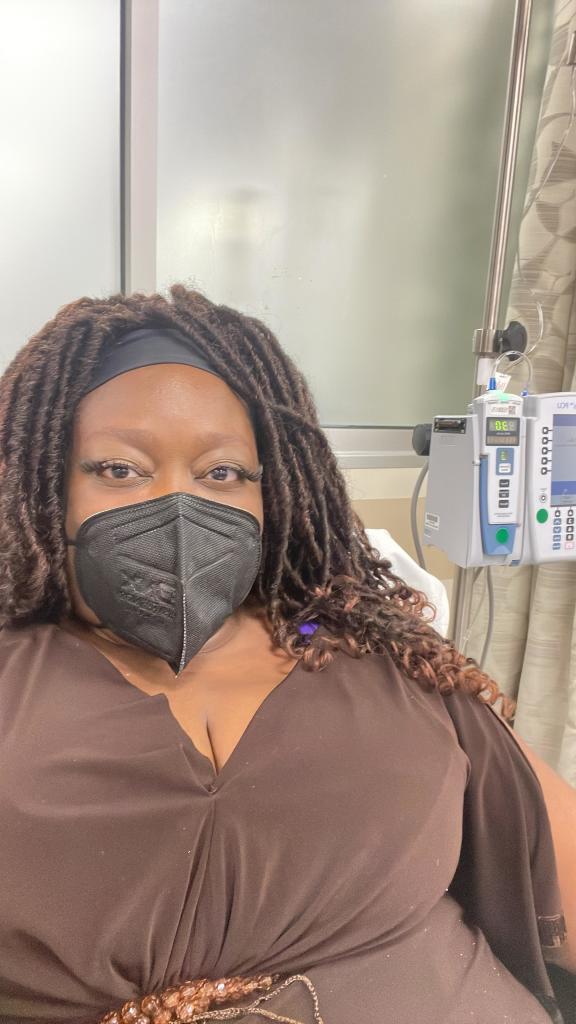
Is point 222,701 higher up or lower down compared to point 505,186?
lower down

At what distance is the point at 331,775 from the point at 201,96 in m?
1.36

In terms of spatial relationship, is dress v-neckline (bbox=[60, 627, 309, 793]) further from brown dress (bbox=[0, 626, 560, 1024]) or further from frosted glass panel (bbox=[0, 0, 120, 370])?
frosted glass panel (bbox=[0, 0, 120, 370])

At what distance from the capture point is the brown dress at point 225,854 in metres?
0.61

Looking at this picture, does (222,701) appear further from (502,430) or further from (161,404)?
(502,430)

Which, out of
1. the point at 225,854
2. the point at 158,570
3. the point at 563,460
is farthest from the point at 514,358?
the point at 225,854

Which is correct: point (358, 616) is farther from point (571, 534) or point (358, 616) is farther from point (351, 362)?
point (351, 362)

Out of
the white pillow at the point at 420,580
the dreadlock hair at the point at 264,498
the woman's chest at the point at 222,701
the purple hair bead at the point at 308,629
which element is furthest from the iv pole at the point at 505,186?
the woman's chest at the point at 222,701

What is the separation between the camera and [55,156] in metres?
1.33

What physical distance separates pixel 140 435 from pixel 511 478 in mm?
689

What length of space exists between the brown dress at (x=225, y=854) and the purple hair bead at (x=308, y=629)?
0.11 meters

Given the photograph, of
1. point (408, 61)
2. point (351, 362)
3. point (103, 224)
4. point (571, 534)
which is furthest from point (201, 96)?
point (571, 534)

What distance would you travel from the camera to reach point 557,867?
77cm

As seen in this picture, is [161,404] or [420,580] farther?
[420,580]

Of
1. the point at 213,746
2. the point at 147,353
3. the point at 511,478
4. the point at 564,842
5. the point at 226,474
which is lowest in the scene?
the point at 564,842
